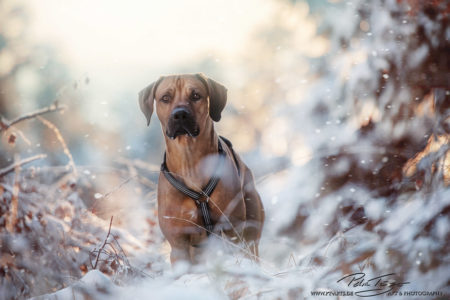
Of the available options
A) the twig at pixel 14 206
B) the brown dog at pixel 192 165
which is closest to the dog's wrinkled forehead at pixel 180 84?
the brown dog at pixel 192 165

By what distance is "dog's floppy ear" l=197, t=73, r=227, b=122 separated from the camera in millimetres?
1524

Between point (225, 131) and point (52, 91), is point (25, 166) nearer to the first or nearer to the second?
point (52, 91)

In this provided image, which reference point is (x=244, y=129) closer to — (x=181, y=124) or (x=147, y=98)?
(x=181, y=124)

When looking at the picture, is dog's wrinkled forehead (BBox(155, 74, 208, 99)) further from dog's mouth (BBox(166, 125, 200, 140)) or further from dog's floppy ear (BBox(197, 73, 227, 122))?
dog's mouth (BBox(166, 125, 200, 140))

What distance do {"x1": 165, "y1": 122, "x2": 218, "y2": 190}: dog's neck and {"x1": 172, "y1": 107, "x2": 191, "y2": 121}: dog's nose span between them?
0.24 feet

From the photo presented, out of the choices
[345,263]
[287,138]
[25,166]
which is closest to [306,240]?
[345,263]

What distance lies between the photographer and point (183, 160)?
4.95 feet

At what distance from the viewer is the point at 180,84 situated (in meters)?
1.51

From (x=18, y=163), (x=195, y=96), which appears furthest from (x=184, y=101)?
(x=18, y=163)
